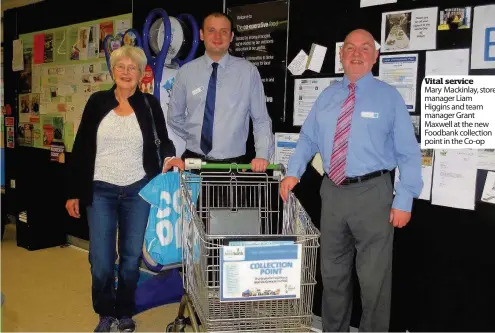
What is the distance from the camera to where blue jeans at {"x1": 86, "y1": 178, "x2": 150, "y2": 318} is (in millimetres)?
2600

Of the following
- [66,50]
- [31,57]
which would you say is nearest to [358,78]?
[66,50]

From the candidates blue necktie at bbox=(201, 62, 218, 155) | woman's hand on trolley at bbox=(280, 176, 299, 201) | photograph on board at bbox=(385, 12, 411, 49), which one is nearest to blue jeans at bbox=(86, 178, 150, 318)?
blue necktie at bbox=(201, 62, 218, 155)

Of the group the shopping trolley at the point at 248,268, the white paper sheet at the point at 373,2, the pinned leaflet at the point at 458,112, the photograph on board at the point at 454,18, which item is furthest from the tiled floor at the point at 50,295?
the photograph on board at the point at 454,18

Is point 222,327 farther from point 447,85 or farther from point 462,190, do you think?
point 447,85

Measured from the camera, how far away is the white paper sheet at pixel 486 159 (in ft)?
7.75

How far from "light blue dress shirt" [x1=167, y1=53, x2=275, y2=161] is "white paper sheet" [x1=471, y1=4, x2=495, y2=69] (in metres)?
1.21

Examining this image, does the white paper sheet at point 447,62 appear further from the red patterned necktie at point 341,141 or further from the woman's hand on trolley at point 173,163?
the woman's hand on trolley at point 173,163

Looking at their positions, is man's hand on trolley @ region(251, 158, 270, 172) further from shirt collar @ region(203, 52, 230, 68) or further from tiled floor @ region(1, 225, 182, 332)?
tiled floor @ region(1, 225, 182, 332)

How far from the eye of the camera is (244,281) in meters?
1.87

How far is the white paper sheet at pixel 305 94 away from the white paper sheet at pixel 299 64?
64mm

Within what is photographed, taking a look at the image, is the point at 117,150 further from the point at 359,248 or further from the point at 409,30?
the point at 409,30

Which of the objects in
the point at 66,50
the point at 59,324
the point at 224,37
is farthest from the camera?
the point at 66,50

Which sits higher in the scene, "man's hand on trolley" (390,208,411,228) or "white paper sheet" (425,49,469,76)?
"white paper sheet" (425,49,469,76)

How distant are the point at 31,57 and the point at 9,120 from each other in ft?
2.68
